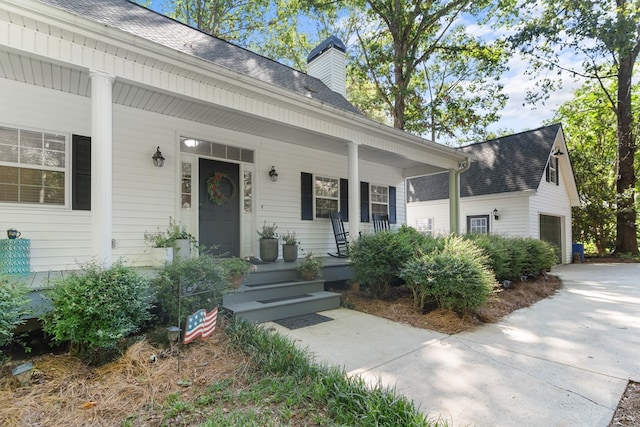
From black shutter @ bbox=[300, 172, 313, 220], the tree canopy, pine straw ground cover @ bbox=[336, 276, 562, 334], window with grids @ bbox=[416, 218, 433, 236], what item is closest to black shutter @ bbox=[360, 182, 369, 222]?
black shutter @ bbox=[300, 172, 313, 220]

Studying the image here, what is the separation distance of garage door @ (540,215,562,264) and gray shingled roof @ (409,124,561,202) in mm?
1738

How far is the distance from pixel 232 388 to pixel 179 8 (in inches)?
639

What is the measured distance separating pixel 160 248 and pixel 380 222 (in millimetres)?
5256

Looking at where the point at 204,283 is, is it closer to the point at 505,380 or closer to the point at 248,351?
the point at 248,351

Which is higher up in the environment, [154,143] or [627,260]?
[154,143]

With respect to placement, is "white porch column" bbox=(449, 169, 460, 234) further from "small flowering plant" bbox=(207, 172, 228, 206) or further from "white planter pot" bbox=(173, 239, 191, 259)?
"white planter pot" bbox=(173, 239, 191, 259)

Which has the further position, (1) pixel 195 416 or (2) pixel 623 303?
(2) pixel 623 303

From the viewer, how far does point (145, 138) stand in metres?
5.29

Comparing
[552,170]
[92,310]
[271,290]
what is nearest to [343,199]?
[271,290]

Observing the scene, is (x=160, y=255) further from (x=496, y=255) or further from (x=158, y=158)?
(x=496, y=255)

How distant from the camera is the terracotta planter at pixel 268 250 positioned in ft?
19.8

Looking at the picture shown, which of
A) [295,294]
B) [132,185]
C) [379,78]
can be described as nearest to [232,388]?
[295,294]

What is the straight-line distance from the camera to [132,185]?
16.9 feet

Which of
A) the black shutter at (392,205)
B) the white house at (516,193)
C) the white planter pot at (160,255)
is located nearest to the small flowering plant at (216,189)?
the white planter pot at (160,255)
